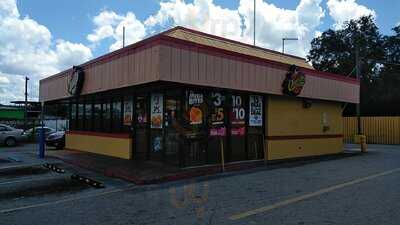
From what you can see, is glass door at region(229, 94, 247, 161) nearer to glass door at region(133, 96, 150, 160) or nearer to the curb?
the curb

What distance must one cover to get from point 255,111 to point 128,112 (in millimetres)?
4929

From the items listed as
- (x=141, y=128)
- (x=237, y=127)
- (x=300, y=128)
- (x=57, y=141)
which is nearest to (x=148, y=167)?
(x=141, y=128)

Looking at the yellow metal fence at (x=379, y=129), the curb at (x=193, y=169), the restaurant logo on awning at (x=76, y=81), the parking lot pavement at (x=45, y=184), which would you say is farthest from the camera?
the yellow metal fence at (x=379, y=129)

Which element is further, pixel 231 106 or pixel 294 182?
pixel 231 106

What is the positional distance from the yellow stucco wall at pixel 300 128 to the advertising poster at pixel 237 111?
1544 mm

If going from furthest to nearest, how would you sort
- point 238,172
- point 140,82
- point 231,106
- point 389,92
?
point 389,92 < point 231,106 < point 238,172 < point 140,82

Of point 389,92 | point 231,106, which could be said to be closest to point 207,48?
point 231,106

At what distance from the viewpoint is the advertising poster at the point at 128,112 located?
17.2m

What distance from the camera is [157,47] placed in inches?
491

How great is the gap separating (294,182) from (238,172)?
8.49ft

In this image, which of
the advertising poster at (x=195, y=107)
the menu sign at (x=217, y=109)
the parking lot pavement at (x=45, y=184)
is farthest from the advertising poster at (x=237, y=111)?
the parking lot pavement at (x=45, y=184)

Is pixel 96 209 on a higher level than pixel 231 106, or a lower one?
lower

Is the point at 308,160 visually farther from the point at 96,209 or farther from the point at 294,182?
the point at 96,209

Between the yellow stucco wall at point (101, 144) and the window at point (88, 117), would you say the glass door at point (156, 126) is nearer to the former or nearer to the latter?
the yellow stucco wall at point (101, 144)
